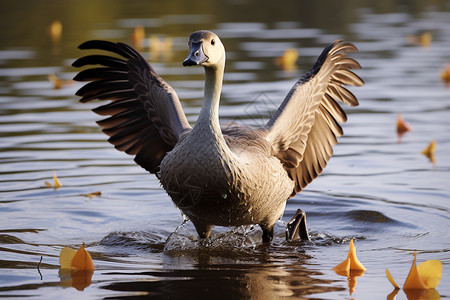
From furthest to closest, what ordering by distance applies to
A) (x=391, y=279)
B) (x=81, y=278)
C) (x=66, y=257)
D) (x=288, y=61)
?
1. (x=288, y=61)
2. (x=66, y=257)
3. (x=81, y=278)
4. (x=391, y=279)

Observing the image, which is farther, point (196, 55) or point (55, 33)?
point (55, 33)

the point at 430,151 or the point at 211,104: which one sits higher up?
the point at 211,104

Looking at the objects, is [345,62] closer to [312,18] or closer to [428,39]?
[428,39]

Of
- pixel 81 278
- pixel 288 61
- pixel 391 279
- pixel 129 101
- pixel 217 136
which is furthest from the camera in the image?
pixel 288 61

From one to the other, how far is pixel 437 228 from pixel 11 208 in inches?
154

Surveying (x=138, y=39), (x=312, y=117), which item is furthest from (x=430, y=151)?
(x=138, y=39)

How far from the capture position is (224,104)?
37.9 ft

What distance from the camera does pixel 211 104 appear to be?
219 inches

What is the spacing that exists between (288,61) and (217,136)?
960 cm

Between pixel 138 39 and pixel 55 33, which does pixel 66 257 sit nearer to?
pixel 138 39

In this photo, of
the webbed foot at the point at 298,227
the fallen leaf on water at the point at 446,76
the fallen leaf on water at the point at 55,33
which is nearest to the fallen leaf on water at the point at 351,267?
the webbed foot at the point at 298,227

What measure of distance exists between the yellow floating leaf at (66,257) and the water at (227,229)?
0.39ft

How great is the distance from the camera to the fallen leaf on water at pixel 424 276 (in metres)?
4.86

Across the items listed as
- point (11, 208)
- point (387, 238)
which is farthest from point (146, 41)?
point (387, 238)
